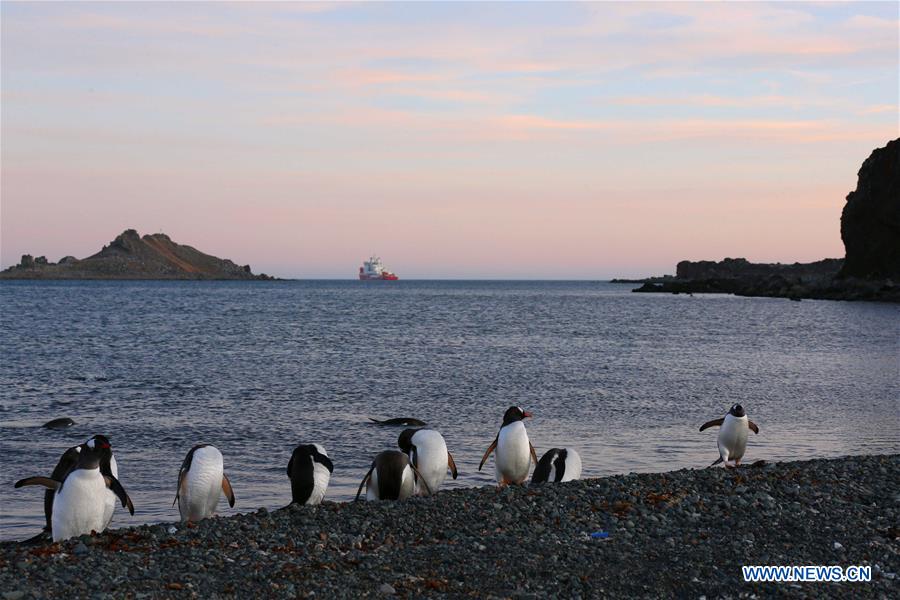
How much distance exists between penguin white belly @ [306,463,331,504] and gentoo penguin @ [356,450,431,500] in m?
0.60

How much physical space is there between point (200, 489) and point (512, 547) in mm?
4538

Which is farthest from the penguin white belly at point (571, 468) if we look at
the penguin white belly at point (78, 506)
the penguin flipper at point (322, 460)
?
the penguin white belly at point (78, 506)

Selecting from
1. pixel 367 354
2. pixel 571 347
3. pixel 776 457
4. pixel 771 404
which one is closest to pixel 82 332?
pixel 367 354

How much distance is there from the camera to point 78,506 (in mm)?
10469

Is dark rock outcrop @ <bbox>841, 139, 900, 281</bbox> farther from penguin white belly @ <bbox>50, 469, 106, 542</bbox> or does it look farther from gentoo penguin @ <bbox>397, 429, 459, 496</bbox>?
penguin white belly @ <bbox>50, 469, 106, 542</bbox>

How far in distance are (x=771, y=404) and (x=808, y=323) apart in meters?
44.7

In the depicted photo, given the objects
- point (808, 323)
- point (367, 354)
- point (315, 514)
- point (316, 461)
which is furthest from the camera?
point (808, 323)

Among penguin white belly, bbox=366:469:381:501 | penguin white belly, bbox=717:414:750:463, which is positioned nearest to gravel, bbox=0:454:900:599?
penguin white belly, bbox=366:469:381:501

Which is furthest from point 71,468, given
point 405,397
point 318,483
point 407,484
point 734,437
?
point 405,397

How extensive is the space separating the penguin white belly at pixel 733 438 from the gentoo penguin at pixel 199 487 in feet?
27.8

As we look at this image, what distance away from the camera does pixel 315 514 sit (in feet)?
33.1

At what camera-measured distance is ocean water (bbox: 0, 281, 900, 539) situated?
16.8m

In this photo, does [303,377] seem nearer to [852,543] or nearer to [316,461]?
[316,461]

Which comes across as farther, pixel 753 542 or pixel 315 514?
pixel 315 514
